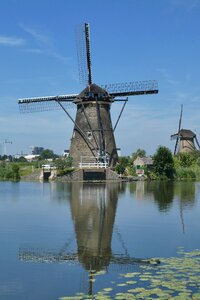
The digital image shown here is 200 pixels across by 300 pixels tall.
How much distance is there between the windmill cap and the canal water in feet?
66.4

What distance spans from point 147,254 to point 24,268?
2.69 meters

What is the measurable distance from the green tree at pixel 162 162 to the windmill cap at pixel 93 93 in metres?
8.15

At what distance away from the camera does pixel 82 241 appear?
12.2m

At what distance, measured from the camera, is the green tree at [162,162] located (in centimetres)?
4612

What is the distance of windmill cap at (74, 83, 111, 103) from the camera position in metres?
41.3

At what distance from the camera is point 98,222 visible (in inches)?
619

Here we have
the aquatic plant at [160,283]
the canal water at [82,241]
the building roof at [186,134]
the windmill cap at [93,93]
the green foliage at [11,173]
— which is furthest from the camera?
the building roof at [186,134]

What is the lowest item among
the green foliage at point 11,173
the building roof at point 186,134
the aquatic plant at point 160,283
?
the aquatic plant at point 160,283

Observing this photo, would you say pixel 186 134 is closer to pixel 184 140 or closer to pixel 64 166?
pixel 184 140

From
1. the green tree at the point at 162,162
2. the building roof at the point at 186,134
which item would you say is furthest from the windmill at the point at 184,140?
the green tree at the point at 162,162

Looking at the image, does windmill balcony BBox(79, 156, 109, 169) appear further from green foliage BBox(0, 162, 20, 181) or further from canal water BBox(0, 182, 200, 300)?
canal water BBox(0, 182, 200, 300)

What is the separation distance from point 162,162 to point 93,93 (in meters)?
9.79

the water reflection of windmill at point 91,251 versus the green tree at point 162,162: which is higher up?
the green tree at point 162,162

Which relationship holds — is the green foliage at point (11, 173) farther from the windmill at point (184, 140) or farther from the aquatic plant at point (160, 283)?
the aquatic plant at point (160, 283)
